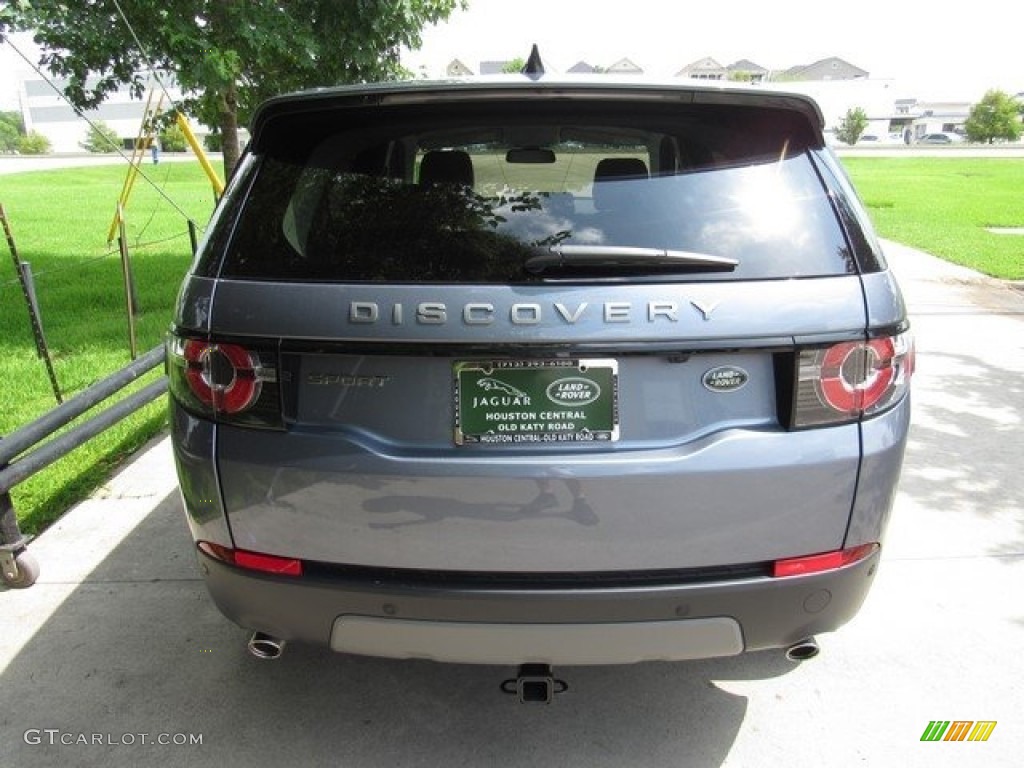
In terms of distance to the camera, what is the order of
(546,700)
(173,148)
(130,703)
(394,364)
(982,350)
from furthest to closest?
(173,148), (982,350), (130,703), (546,700), (394,364)

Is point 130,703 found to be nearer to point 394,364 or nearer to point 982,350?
point 394,364

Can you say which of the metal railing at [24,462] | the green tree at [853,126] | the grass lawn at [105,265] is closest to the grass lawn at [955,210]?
the grass lawn at [105,265]

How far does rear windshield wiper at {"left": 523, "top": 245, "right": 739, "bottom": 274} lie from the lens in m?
1.93

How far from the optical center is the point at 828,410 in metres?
1.95

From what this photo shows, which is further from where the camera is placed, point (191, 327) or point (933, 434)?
point (933, 434)

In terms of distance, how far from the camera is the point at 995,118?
8069 cm

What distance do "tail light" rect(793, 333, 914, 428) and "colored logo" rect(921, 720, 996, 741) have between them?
45.5 inches

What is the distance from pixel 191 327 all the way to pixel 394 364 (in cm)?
56

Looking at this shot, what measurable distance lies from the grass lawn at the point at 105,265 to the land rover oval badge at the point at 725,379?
25.8 inches

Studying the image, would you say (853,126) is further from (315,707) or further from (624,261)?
(315,707)

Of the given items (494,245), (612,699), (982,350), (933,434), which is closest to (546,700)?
(612,699)

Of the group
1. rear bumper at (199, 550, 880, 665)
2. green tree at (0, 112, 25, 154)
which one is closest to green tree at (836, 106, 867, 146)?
green tree at (0, 112, 25, 154)

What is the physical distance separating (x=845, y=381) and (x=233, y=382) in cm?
150

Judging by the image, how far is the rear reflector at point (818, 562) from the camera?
2006mm
